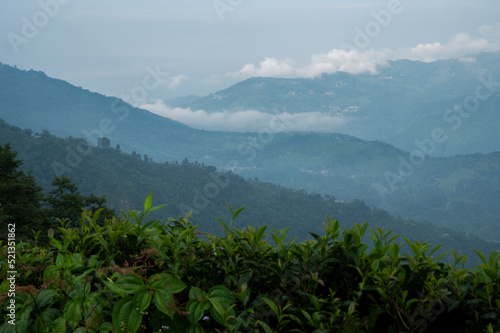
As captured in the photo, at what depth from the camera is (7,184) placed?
1934 centimetres

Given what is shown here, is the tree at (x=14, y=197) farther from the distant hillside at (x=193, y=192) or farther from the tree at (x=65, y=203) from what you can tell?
the distant hillside at (x=193, y=192)

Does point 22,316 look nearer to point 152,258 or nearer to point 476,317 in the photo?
point 152,258

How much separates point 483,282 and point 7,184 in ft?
71.6

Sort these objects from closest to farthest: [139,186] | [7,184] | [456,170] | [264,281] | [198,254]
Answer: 1. [264,281]
2. [198,254]
3. [7,184]
4. [139,186]
5. [456,170]

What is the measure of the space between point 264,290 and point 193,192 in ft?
336

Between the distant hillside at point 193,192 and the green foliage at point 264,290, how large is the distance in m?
78.8

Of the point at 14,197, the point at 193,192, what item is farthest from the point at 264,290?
the point at 193,192

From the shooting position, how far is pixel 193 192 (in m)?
103

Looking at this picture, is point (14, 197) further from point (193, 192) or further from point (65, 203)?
point (193, 192)

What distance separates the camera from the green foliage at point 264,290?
135 cm

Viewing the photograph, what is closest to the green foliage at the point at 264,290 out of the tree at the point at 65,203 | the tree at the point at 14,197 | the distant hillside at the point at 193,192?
the tree at the point at 14,197

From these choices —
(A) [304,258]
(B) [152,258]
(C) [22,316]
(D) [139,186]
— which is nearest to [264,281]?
(A) [304,258]

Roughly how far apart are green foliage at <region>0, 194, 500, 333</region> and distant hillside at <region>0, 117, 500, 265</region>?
7884cm

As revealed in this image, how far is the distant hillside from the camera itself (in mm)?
89519
